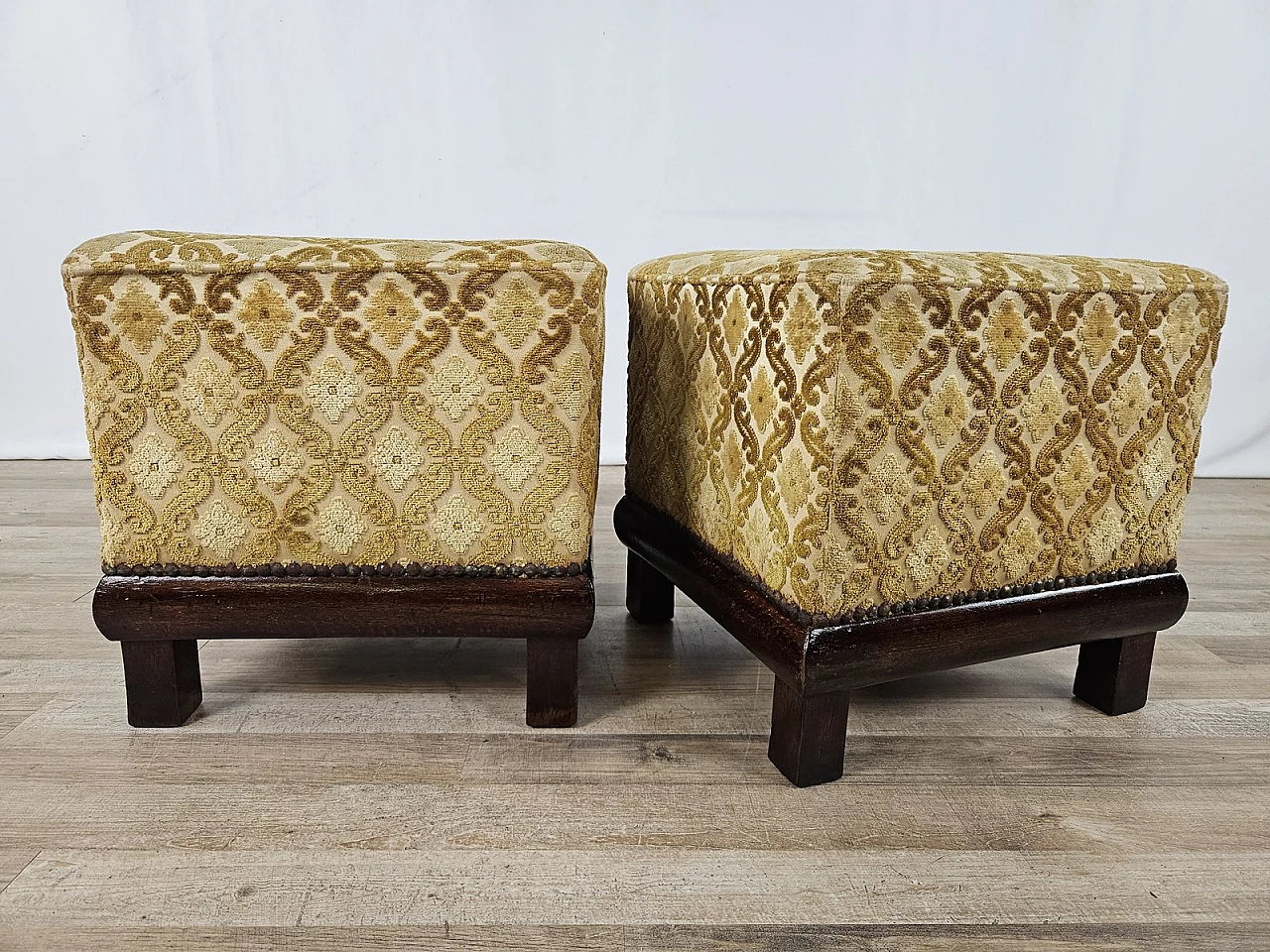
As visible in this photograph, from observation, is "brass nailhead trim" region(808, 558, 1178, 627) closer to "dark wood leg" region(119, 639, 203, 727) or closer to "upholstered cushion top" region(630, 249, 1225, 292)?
"upholstered cushion top" region(630, 249, 1225, 292)

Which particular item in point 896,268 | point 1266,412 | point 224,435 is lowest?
point 1266,412

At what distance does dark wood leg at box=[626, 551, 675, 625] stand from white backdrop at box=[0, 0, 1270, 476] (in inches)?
58.5

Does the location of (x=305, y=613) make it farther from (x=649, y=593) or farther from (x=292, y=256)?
(x=649, y=593)

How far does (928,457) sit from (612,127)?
212cm

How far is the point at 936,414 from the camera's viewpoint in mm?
1102

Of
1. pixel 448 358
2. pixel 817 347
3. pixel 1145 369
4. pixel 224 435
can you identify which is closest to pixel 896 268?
pixel 817 347

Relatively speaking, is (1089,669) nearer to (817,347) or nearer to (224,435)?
(817,347)

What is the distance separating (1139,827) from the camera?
1.09 metres

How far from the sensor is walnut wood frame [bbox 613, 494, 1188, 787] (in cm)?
111

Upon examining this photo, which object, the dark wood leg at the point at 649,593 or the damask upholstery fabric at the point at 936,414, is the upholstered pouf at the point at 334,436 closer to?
the damask upholstery fabric at the point at 936,414

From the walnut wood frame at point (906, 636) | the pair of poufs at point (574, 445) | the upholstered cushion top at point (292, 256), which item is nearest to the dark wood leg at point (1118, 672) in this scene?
the walnut wood frame at point (906, 636)

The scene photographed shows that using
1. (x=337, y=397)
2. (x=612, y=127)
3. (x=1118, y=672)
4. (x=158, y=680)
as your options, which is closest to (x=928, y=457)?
(x=1118, y=672)

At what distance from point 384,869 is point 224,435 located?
20.7 inches

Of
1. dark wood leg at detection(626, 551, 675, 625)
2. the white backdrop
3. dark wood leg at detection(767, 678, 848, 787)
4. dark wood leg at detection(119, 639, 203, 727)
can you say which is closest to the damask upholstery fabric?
dark wood leg at detection(767, 678, 848, 787)
